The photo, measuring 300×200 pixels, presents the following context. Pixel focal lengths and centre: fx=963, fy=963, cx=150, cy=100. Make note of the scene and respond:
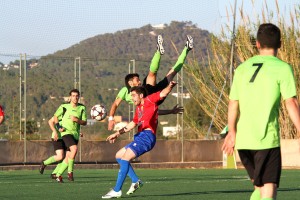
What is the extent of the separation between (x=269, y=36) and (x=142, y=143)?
21.1 ft

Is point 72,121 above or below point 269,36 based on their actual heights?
below

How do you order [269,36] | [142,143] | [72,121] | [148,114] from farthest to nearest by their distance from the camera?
[72,121], [148,114], [142,143], [269,36]

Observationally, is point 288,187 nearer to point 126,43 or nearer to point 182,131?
point 182,131

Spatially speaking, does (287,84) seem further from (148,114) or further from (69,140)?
(69,140)

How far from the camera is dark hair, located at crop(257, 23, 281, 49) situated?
8.58 metres

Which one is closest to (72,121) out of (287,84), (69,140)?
(69,140)

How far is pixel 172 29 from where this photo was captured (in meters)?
159

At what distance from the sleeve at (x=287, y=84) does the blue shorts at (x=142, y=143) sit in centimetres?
641

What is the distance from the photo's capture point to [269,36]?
859 centimetres

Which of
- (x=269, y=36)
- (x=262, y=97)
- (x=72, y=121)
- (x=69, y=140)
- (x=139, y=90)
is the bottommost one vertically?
(x=69, y=140)

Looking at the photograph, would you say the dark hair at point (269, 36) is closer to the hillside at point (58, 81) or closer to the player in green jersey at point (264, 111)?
the player in green jersey at point (264, 111)

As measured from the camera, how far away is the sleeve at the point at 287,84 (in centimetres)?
848

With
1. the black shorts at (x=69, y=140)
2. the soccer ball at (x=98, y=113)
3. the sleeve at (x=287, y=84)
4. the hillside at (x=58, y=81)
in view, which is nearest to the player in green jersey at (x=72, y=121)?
the black shorts at (x=69, y=140)

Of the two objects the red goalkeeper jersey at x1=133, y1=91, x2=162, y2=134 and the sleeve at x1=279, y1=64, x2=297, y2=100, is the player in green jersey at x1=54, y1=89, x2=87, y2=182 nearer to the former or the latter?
the red goalkeeper jersey at x1=133, y1=91, x2=162, y2=134
